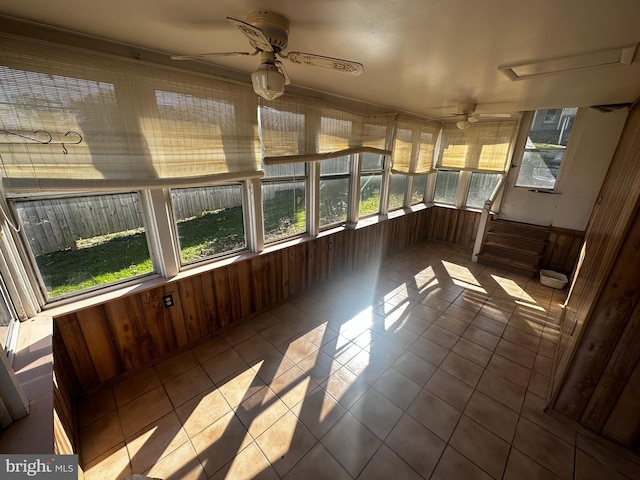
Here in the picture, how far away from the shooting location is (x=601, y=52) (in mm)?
1455

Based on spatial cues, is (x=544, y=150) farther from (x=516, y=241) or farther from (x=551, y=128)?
(x=516, y=241)

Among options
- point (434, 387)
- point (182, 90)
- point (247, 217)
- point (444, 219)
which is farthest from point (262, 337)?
point (444, 219)

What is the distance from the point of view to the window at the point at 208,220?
7.30ft

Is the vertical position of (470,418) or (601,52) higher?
(601,52)

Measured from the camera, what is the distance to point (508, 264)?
4.15 metres

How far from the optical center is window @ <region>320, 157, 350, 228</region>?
332cm

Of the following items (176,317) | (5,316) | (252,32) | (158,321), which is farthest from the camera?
(176,317)

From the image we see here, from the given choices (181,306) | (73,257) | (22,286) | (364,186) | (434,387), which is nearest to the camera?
(22,286)

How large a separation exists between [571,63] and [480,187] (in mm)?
3524

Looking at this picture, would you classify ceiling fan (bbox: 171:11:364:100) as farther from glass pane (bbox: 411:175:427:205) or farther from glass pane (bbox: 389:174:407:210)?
glass pane (bbox: 411:175:427:205)

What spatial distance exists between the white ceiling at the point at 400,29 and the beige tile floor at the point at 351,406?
7.77 ft

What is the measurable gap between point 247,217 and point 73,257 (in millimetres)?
1354

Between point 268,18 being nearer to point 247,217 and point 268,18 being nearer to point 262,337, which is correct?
point 247,217

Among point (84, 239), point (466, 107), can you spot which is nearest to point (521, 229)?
point (466, 107)
